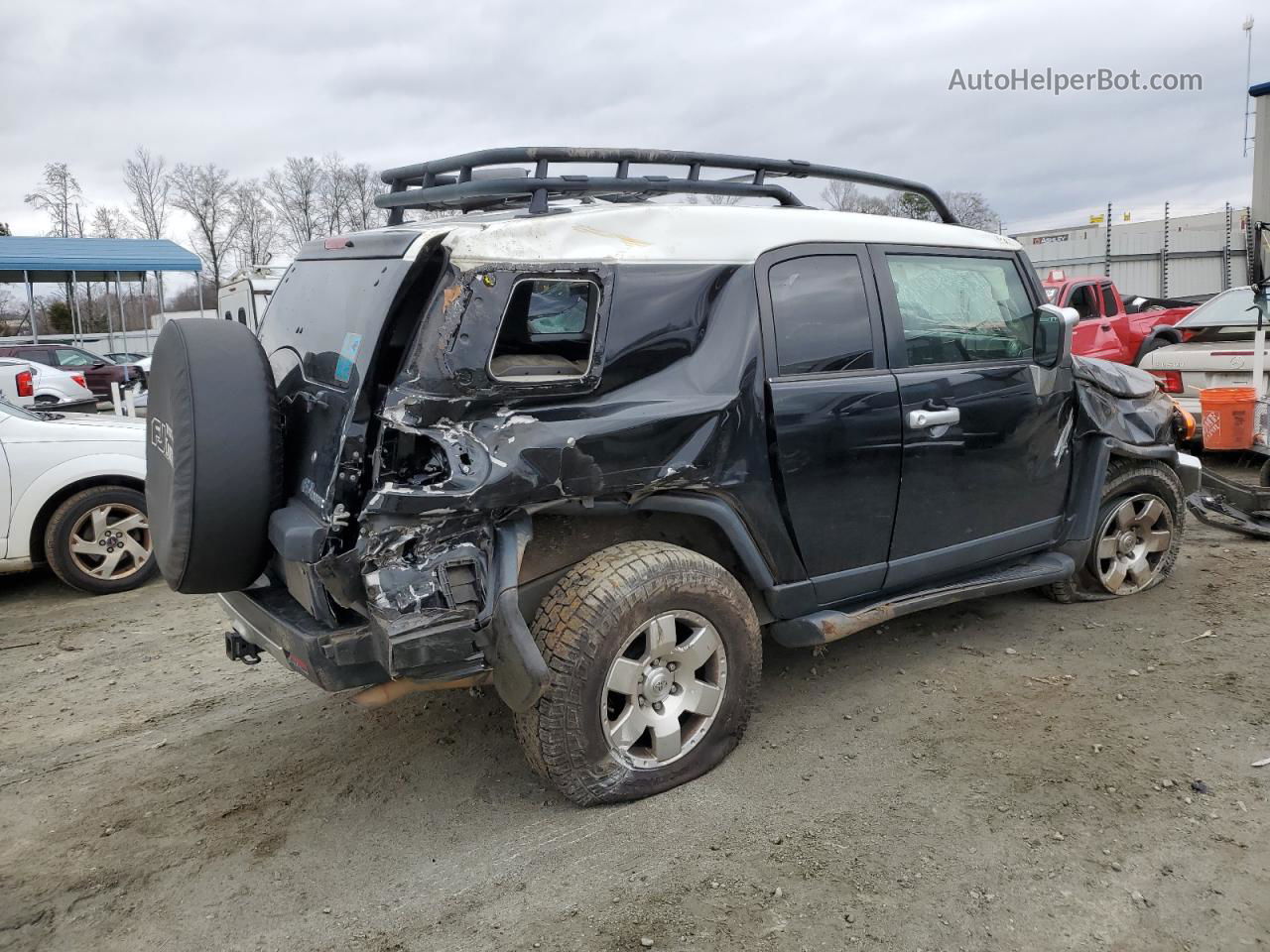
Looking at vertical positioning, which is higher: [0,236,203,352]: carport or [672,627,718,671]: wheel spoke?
[0,236,203,352]: carport

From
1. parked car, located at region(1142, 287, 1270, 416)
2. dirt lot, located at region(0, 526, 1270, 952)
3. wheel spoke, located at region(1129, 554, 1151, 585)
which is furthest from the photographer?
parked car, located at region(1142, 287, 1270, 416)

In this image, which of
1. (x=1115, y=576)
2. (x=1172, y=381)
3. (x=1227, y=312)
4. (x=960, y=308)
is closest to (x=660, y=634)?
(x=960, y=308)

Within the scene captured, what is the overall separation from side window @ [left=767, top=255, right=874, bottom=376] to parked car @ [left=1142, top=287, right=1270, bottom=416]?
241 inches

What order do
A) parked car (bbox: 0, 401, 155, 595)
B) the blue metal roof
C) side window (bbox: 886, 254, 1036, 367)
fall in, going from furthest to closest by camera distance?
1. the blue metal roof
2. parked car (bbox: 0, 401, 155, 595)
3. side window (bbox: 886, 254, 1036, 367)

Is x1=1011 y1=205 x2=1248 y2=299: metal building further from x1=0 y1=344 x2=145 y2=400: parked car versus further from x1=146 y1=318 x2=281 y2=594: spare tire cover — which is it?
x1=146 y1=318 x2=281 y2=594: spare tire cover

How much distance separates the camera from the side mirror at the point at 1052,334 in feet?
13.9

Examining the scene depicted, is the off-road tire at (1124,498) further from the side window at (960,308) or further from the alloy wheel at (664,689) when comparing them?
the alloy wheel at (664,689)

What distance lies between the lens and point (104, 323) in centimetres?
5066

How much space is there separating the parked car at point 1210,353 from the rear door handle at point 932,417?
225 inches

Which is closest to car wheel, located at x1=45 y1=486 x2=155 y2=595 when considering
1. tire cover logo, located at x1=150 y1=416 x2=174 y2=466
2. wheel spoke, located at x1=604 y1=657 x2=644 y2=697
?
tire cover logo, located at x1=150 y1=416 x2=174 y2=466

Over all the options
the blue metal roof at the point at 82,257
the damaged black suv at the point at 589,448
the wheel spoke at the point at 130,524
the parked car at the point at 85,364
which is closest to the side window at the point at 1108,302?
the damaged black suv at the point at 589,448

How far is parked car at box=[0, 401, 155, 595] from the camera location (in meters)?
5.86

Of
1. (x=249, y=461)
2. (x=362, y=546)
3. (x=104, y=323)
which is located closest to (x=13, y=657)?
(x=249, y=461)

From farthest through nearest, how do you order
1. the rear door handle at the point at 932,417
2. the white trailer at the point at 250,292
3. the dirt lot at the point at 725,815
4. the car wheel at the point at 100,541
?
the white trailer at the point at 250,292, the car wheel at the point at 100,541, the rear door handle at the point at 932,417, the dirt lot at the point at 725,815
